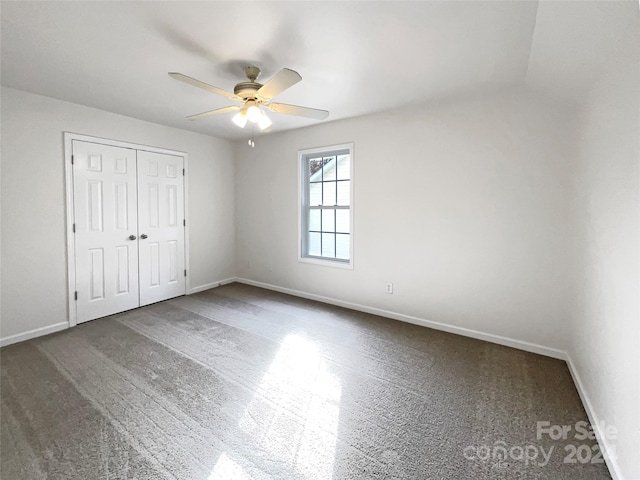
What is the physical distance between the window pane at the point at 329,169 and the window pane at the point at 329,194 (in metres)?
0.09

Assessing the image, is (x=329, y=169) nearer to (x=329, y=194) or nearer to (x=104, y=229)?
(x=329, y=194)

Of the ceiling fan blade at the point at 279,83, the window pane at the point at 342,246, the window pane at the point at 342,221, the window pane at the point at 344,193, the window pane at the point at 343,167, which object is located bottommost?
the window pane at the point at 342,246

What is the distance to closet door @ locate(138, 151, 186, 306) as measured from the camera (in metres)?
3.96

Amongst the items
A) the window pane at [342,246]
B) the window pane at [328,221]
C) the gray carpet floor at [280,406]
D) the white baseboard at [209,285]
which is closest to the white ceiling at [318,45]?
the window pane at [328,221]

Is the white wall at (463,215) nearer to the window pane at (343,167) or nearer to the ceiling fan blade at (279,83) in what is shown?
the window pane at (343,167)

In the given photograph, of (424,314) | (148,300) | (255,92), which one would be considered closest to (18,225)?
→ (148,300)

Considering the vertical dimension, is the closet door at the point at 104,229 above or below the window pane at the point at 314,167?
below

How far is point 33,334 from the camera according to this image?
10.0ft

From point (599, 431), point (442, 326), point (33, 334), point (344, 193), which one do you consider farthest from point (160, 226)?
point (599, 431)

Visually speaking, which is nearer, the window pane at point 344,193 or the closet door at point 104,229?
the closet door at point 104,229

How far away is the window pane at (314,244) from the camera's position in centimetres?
444

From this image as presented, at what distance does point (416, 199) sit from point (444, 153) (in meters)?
0.54

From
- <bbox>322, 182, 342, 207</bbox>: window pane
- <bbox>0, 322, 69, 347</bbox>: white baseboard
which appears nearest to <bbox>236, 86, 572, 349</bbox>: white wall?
<bbox>322, 182, 342, 207</bbox>: window pane

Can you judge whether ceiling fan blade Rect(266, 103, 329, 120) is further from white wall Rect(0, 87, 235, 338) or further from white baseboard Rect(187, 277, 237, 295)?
white baseboard Rect(187, 277, 237, 295)
